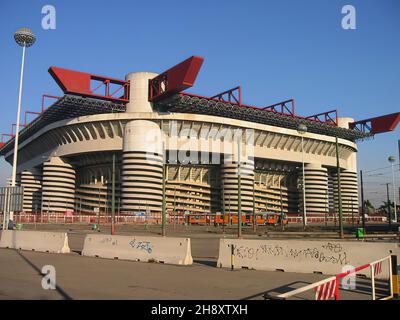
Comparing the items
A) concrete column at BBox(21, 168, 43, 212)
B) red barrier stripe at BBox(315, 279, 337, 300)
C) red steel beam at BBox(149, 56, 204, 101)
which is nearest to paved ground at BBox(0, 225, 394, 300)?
red barrier stripe at BBox(315, 279, 337, 300)

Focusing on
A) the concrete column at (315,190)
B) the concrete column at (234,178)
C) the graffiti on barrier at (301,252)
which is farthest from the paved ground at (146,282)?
the concrete column at (315,190)

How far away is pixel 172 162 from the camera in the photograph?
75.9m

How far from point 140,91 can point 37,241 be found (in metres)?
48.2

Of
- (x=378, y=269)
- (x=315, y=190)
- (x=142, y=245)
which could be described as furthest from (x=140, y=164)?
(x=378, y=269)

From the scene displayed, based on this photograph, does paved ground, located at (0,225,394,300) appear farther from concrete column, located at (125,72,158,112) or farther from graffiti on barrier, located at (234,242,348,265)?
concrete column, located at (125,72,158,112)

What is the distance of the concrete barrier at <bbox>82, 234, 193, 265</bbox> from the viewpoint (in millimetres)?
16469

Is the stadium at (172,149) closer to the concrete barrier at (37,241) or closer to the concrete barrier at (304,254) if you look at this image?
the concrete barrier at (37,241)

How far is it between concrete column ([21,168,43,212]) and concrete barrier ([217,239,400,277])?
8559 centimetres

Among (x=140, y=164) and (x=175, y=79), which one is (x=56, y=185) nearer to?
(x=140, y=164)

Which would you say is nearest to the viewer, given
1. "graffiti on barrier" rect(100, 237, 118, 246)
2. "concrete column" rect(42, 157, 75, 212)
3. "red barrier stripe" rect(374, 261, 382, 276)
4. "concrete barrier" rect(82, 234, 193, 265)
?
"red barrier stripe" rect(374, 261, 382, 276)

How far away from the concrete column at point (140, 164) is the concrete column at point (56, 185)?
594 inches
